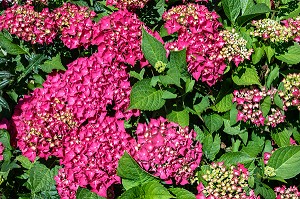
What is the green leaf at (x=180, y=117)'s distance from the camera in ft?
8.66

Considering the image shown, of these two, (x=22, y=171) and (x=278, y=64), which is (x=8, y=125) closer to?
(x=22, y=171)

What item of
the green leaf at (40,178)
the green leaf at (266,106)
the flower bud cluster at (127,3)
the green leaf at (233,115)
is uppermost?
the flower bud cluster at (127,3)

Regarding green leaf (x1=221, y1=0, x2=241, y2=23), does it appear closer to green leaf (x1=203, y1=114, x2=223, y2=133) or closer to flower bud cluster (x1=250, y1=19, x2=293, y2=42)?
flower bud cluster (x1=250, y1=19, x2=293, y2=42)

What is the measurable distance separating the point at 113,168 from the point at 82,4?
143cm

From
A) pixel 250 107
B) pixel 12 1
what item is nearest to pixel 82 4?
pixel 12 1

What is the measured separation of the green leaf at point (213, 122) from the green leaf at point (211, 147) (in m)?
0.05

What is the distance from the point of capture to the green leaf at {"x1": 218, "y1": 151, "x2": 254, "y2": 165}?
2682mm

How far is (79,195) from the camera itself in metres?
2.37

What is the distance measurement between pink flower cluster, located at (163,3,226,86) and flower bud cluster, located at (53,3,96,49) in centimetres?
52

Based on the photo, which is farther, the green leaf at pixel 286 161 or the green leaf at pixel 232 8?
the green leaf at pixel 232 8

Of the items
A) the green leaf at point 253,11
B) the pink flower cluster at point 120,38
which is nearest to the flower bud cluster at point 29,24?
the pink flower cluster at point 120,38

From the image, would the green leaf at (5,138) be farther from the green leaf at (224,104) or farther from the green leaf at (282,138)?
the green leaf at (282,138)

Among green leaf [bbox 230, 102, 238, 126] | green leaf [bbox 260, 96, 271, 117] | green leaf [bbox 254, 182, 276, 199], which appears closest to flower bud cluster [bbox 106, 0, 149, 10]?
green leaf [bbox 230, 102, 238, 126]

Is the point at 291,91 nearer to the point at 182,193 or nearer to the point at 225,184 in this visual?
the point at 225,184
